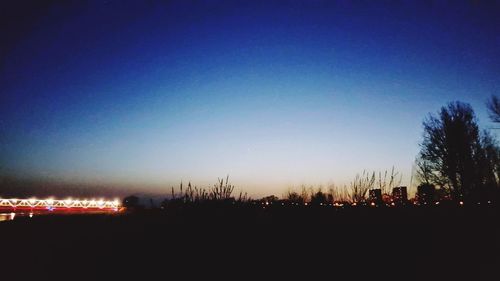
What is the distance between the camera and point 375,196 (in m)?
8.76

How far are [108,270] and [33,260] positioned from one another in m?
1.52

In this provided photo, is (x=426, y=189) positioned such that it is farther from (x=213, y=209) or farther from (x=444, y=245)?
(x=213, y=209)

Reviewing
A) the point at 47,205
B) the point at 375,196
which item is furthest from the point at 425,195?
the point at 47,205

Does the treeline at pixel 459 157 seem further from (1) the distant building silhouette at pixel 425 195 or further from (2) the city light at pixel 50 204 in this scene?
(2) the city light at pixel 50 204

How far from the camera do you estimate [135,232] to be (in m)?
5.33

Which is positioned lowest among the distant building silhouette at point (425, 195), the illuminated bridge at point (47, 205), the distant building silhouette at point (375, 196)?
the illuminated bridge at point (47, 205)

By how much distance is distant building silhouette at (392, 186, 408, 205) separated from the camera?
29.6 ft

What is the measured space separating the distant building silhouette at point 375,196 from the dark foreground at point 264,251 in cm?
261

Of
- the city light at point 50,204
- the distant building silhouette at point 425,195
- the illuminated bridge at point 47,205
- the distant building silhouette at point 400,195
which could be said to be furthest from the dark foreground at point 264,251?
the city light at point 50,204

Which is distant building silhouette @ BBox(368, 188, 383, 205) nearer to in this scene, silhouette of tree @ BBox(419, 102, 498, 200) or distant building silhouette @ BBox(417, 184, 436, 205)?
distant building silhouette @ BBox(417, 184, 436, 205)

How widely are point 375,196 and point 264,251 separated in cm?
590

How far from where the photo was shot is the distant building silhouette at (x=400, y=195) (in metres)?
9.01

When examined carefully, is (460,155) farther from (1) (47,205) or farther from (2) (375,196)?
(1) (47,205)

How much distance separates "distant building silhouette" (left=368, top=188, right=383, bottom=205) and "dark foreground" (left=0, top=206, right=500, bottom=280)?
2.61 metres
